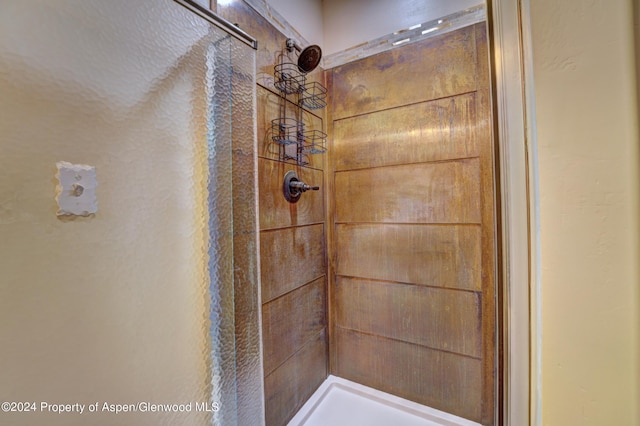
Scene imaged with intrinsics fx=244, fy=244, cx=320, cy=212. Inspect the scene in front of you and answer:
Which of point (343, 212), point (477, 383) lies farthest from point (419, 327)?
point (343, 212)

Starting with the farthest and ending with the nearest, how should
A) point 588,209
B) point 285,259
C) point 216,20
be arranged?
point 285,259 → point 216,20 → point 588,209

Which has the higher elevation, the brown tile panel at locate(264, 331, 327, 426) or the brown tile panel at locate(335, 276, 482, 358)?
Result: the brown tile panel at locate(335, 276, 482, 358)

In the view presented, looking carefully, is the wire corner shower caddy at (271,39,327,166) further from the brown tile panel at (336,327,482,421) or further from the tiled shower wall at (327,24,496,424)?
the brown tile panel at (336,327,482,421)

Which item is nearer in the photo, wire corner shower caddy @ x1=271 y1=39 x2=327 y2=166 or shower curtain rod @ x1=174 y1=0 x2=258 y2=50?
shower curtain rod @ x1=174 y1=0 x2=258 y2=50

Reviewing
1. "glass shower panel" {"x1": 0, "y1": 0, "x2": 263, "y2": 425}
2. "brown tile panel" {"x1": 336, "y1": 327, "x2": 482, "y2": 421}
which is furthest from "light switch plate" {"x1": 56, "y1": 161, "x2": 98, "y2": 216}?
"brown tile panel" {"x1": 336, "y1": 327, "x2": 482, "y2": 421}

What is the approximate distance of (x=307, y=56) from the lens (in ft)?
4.55

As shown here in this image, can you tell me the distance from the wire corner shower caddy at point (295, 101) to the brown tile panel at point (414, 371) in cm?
125

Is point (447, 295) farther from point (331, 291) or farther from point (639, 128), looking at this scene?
point (639, 128)

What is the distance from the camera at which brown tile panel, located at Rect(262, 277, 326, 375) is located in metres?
1.24

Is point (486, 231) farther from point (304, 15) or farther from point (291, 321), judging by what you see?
point (304, 15)

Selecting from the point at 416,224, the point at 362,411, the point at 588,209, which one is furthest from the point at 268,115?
the point at 362,411

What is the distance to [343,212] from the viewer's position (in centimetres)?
170

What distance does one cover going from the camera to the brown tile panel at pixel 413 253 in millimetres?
1362

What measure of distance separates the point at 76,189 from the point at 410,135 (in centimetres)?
151
